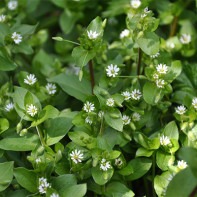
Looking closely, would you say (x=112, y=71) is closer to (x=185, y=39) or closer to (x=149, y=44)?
(x=149, y=44)

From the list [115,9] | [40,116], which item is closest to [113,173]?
[40,116]

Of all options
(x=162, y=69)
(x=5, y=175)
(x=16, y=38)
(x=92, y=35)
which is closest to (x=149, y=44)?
(x=162, y=69)

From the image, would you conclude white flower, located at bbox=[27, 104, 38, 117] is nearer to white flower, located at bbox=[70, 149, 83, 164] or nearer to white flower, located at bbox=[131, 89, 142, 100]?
white flower, located at bbox=[70, 149, 83, 164]

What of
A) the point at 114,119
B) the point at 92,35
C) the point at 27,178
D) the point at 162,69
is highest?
the point at 92,35

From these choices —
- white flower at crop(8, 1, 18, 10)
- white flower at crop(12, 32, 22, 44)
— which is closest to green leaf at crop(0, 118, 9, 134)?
white flower at crop(12, 32, 22, 44)

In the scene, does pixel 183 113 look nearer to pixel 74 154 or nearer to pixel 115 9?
pixel 74 154
